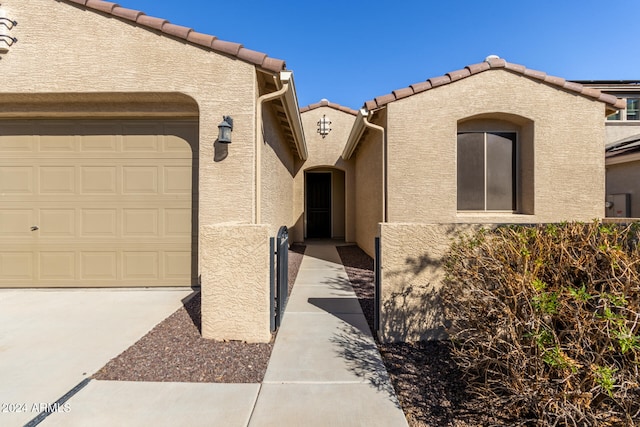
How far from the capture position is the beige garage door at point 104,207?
5285mm

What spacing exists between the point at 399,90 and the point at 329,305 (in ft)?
14.3

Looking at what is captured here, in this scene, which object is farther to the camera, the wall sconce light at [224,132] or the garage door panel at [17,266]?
the garage door panel at [17,266]

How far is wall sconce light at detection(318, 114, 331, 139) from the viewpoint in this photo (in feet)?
37.6

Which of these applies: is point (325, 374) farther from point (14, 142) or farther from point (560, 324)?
point (14, 142)

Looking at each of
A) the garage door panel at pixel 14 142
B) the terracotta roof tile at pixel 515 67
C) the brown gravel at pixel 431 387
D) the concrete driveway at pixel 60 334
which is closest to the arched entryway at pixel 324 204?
the terracotta roof tile at pixel 515 67

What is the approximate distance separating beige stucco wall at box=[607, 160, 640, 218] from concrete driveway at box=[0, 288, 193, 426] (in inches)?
461

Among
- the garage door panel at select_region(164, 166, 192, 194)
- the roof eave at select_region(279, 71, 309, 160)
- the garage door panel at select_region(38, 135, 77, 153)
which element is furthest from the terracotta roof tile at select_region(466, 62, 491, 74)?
the garage door panel at select_region(38, 135, 77, 153)

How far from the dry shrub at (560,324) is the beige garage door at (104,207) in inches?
186

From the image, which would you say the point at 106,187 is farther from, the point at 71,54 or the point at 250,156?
the point at 250,156

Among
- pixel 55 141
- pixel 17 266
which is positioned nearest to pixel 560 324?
pixel 55 141

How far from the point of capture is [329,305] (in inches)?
178

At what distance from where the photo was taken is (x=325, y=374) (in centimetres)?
276

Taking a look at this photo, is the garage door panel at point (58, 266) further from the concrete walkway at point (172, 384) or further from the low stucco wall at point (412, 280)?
the low stucco wall at point (412, 280)

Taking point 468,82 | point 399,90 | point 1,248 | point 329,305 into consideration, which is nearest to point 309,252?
point 329,305
